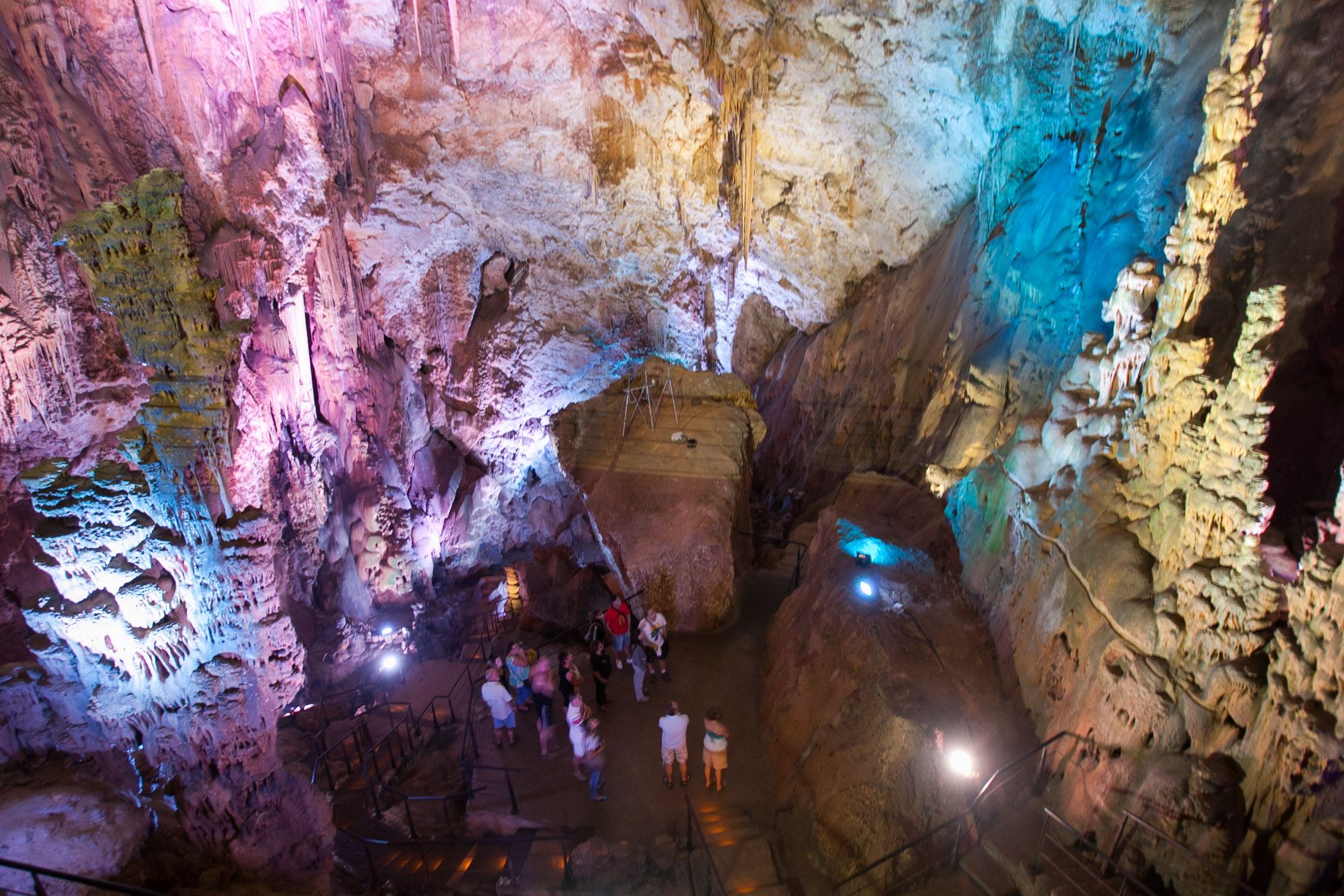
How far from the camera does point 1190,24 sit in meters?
8.75

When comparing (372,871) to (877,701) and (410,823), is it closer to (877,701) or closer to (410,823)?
(410,823)

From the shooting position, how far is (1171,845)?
4.73 m

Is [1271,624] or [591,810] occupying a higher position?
[1271,624]

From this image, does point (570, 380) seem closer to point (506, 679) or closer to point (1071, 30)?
point (506, 679)

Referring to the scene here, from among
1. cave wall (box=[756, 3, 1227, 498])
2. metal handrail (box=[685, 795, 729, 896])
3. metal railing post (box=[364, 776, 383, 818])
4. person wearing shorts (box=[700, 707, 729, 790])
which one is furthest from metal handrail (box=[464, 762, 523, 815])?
cave wall (box=[756, 3, 1227, 498])

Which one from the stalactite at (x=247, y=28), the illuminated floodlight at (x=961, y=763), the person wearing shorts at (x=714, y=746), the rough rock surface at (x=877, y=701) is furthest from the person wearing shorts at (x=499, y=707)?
the stalactite at (x=247, y=28)

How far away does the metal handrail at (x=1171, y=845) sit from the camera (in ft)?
13.3

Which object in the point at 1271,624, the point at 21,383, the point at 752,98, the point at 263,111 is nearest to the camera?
the point at 1271,624

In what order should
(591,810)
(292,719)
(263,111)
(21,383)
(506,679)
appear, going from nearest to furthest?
(591,810) < (506,679) < (21,383) < (263,111) < (292,719)

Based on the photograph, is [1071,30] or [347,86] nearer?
[1071,30]

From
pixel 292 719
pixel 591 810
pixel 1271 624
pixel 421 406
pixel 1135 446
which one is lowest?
pixel 292 719

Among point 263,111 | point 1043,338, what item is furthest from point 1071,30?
point 263,111

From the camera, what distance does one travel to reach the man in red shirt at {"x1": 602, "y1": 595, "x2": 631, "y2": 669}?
9.06m

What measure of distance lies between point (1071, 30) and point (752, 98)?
4432 millimetres
